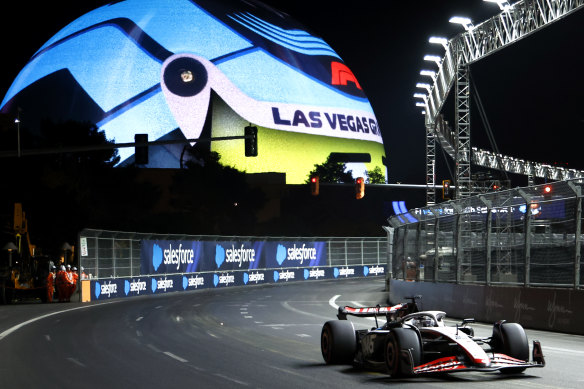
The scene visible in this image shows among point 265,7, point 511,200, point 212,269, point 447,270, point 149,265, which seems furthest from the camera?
point 265,7

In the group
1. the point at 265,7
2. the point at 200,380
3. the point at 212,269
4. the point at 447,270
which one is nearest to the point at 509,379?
the point at 200,380

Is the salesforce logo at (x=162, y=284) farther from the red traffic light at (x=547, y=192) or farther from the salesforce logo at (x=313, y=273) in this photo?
the red traffic light at (x=547, y=192)

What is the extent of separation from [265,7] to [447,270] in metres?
122

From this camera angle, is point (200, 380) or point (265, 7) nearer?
point (200, 380)

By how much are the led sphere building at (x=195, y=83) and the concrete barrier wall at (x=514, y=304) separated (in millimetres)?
95555

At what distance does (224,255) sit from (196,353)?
1376 inches

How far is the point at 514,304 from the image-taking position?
2069cm

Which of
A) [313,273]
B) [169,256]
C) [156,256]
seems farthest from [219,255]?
[313,273]

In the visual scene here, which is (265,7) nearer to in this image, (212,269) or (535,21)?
(212,269)

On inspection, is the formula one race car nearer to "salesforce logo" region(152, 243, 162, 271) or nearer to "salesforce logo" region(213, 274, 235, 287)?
"salesforce logo" region(152, 243, 162, 271)

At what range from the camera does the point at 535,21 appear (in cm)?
3164

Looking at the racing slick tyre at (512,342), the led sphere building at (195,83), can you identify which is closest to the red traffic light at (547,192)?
the racing slick tyre at (512,342)

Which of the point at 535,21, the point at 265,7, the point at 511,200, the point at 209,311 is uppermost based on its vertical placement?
the point at 265,7

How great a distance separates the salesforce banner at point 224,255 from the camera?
43.6 metres
